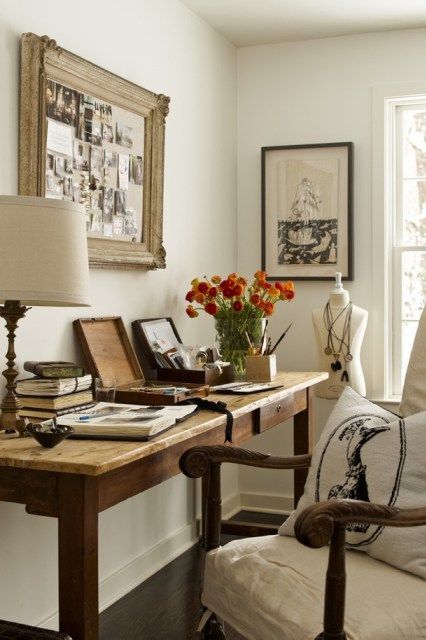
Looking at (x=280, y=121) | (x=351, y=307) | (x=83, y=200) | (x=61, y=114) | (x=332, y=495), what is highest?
(x=280, y=121)

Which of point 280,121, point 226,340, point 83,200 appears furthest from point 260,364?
point 280,121

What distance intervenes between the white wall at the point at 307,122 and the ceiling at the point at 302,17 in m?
0.09

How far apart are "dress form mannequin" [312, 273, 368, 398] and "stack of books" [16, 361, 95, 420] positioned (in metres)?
1.71

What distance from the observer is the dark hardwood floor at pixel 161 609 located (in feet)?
8.92

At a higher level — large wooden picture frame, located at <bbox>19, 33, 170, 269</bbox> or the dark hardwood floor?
large wooden picture frame, located at <bbox>19, 33, 170, 269</bbox>

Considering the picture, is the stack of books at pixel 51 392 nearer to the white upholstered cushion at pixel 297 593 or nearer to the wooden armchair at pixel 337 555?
the wooden armchair at pixel 337 555

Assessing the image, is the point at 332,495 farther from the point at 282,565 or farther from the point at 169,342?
the point at 169,342

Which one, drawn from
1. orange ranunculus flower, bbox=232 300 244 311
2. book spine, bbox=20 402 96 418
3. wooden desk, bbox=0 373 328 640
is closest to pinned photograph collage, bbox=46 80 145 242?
orange ranunculus flower, bbox=232 300 244 311

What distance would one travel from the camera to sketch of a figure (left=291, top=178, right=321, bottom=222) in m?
3.97

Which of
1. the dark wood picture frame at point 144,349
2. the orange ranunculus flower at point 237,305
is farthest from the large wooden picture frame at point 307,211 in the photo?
the dark wood picture frame at point 144,349

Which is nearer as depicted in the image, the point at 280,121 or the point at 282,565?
the point at 282,565

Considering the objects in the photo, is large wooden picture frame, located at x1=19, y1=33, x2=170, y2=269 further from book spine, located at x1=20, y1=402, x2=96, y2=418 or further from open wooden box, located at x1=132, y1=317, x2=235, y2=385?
book spine, located at x1=20, y1=402, x2=96, y2=418

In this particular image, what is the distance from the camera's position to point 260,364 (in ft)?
10.2

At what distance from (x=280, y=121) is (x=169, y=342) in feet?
4.84
